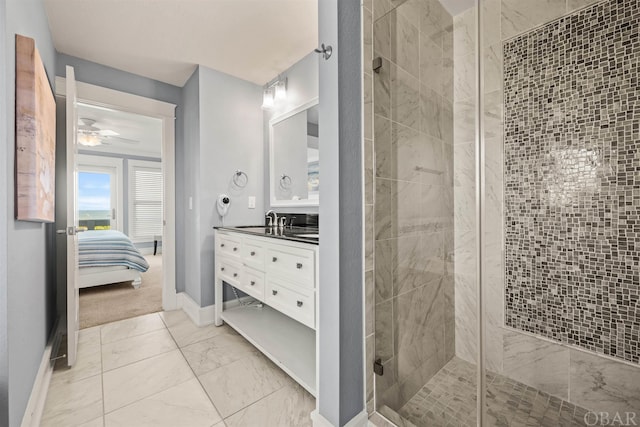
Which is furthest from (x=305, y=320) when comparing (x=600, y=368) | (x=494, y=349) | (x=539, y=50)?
(x=539, y=50)

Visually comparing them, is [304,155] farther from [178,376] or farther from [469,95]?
[178,376]

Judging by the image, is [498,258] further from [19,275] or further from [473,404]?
[19,275]

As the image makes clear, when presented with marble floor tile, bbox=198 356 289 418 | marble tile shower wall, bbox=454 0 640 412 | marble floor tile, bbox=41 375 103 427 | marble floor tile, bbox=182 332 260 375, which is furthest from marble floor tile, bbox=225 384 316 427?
marble tile shower wall, bbox=454 0 640 412

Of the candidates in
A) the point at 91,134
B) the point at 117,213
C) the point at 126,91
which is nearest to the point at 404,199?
the point at 126,91

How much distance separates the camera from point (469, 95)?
4.00ft

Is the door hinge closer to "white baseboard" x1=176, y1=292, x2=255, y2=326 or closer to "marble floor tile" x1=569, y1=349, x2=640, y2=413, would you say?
"marble floor tile" x1=569, y1=349, x2=640, y2=413

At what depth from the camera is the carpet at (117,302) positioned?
2.82m

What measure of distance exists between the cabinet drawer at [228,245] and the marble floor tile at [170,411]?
0.98 m

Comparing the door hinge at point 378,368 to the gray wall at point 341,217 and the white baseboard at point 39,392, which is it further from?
the white baseboard at point 39,392

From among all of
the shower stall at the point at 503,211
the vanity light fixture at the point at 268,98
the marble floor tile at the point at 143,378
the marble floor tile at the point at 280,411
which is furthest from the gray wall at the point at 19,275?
the vanity light fixture at the point at 268,98

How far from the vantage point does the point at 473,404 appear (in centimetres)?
117

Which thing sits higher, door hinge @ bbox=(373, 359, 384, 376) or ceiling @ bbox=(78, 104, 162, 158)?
ceiling @ bbox=(78, 104, 162, 158)

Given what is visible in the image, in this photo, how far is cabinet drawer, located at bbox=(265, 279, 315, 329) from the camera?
152 centimetres

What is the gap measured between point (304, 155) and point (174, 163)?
1.58 meters
